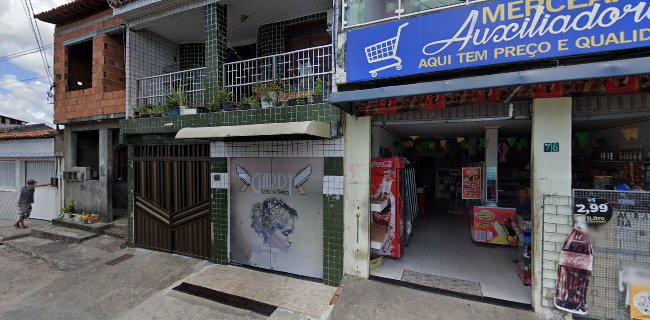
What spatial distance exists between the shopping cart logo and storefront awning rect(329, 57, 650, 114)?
2.35 feet

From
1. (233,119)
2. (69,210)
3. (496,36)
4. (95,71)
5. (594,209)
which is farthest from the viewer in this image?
(69,210)

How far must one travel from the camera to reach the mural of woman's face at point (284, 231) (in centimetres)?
535

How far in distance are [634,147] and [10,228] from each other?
18.5m

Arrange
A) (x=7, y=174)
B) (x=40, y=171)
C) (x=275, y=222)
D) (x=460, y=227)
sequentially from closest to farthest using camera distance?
1. (x=275, y=222)
2. (x=460, y=227)
3. (x=40, y=171)
4. (x=7, y=174)

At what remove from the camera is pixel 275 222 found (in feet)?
18.0

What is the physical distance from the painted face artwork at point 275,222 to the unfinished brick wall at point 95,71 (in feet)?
19.2

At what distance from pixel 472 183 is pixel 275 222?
17.1 ft

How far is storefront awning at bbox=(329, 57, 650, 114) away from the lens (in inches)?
109

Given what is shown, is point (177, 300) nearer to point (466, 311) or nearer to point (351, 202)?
point (351, 202)

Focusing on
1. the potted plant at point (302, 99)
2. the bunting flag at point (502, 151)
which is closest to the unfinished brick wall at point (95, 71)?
the potted plant at point (302, 99)

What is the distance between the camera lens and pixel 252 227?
5.71 metres

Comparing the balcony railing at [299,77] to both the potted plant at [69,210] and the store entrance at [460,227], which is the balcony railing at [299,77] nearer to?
the store entrance at [460,227]

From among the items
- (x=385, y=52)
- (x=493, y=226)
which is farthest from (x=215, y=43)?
(x=493, y=226)

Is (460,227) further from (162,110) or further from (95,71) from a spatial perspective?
(95,71)
